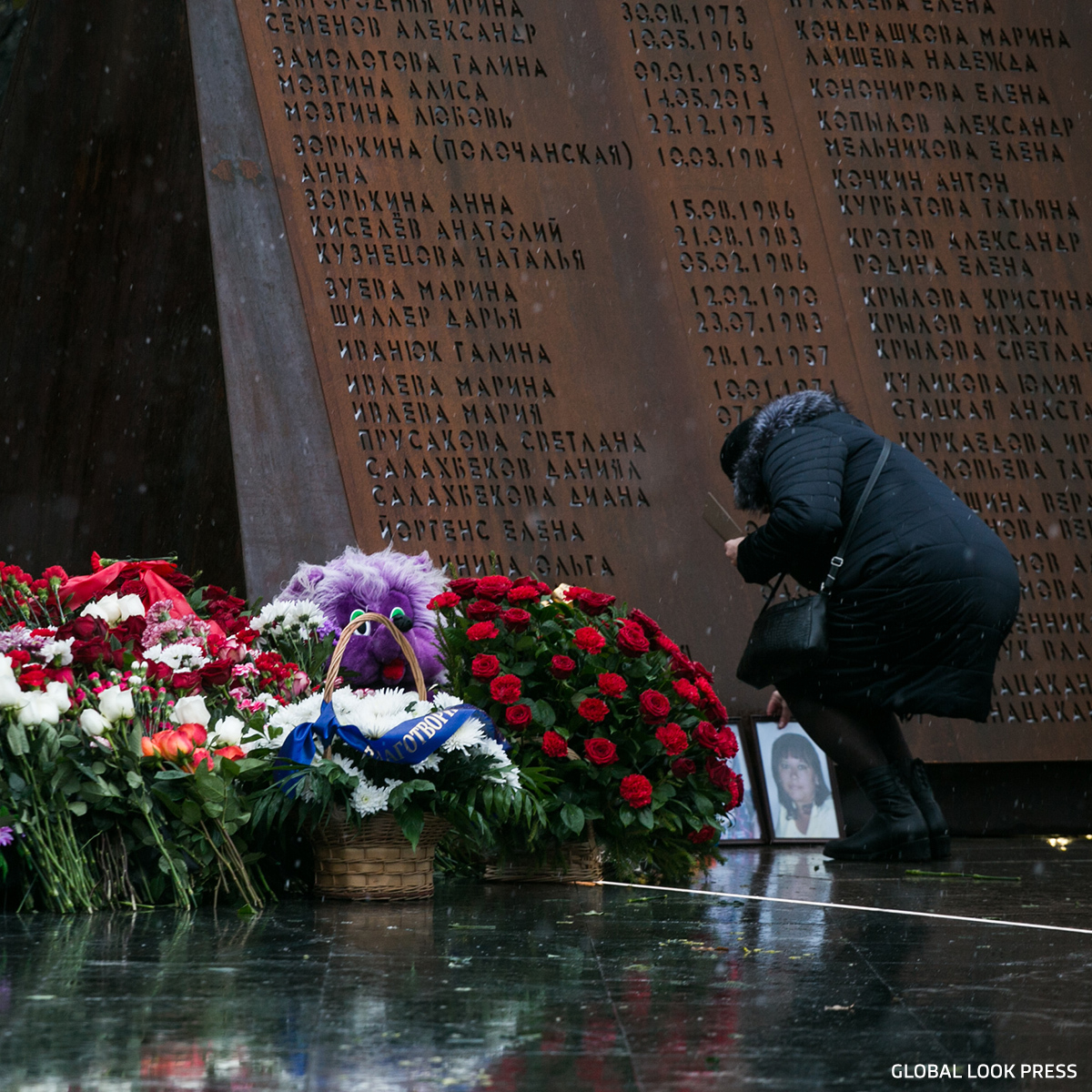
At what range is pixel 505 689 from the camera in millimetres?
4250

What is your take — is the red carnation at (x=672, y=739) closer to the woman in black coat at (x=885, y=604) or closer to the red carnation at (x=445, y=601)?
the red carnation at (x=445, y=601)

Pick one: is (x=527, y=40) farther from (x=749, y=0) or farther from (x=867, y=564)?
(x=867, y=564)

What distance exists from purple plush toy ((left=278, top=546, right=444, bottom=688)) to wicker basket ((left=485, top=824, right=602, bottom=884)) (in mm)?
670

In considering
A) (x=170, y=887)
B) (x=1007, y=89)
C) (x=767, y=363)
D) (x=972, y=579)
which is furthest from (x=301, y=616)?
(x=1007, y=89)

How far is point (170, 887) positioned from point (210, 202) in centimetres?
335

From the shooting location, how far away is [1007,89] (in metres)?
7.46

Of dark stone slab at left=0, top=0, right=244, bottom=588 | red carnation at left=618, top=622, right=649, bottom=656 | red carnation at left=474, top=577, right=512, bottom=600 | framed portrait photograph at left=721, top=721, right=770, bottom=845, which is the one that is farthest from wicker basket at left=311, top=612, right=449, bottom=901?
framed portrait photograph at left=721, top=721, right=770, bottom=845

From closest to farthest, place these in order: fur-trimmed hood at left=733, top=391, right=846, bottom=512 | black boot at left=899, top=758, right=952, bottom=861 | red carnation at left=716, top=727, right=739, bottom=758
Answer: red carnation at left=716, top=727, right=739, bottom=758 → black boot at left=899, top=758, right=952, bottom=861 → fur-trimmed hood at left=733, top=391, right=846, bottom=512

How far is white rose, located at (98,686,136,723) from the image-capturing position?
3.59m

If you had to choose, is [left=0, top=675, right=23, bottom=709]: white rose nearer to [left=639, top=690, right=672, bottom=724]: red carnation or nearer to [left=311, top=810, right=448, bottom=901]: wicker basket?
[left=311, top=810, right=448, bottom=901]: wicker basket

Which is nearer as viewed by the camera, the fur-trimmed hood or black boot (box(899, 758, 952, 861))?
black boot (box(899, 758, 952, 861))

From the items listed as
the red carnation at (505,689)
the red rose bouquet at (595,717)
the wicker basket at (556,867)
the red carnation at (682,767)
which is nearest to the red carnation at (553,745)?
the red rose bouquet at (595,717)

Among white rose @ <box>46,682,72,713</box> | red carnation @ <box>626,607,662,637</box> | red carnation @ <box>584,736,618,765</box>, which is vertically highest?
red carnation @ <box>626,607,662,637</box>

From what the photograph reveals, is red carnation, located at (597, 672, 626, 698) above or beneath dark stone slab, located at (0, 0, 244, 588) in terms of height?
beneath
